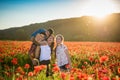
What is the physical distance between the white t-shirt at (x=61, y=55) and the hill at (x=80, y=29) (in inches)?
52.9

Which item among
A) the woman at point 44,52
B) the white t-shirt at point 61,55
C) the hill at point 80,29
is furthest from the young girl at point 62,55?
the hill at point 80,29

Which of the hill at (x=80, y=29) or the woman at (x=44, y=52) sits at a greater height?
the hill at (x=80, y=29)

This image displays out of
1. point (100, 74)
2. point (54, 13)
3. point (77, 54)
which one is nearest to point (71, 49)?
point (77, 54)

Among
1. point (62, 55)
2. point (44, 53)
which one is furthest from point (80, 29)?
point (44, 53)

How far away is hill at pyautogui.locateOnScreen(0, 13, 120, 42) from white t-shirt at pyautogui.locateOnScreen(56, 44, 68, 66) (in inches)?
52.9

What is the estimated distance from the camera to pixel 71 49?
17.2 feet

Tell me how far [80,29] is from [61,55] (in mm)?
2238

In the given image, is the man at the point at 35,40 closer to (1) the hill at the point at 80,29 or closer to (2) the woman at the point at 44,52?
(2) the woman at the point at 44,52

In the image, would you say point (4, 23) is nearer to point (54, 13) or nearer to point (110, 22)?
point (54, 13)

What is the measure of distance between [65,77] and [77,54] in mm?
2277

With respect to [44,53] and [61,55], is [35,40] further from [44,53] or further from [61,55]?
[61,55]

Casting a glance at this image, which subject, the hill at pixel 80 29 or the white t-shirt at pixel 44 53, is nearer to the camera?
the white t-shirt at pixel 44 53

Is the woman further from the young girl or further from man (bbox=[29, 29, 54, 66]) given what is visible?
the young girl

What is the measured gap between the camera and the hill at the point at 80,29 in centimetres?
563
